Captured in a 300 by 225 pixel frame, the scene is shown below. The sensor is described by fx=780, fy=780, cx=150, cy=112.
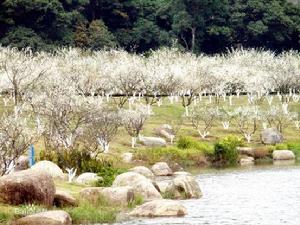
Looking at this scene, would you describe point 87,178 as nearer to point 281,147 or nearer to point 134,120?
point 134,120

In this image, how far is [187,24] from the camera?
431 feet

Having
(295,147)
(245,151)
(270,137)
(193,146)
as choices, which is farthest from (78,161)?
(295,147)

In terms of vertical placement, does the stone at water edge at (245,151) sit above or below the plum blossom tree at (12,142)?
below

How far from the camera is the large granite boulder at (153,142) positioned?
7462cm

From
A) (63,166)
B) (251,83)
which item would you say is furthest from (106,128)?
(251,83)

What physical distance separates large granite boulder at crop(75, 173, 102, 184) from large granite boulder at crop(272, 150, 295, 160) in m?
29.9

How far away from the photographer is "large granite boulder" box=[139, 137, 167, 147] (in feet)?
245

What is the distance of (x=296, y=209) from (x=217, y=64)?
7256 centimetres

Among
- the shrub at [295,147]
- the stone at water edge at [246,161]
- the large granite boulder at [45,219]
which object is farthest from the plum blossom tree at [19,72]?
the large granite boulder at [45,219]

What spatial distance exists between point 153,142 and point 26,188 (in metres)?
36.9

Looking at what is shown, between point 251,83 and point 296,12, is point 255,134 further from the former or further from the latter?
point 296,12

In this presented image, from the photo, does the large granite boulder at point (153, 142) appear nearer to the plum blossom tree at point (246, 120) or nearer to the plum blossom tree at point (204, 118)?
the plum blossom tree at point (204, 118)

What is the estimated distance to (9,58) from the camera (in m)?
81.0

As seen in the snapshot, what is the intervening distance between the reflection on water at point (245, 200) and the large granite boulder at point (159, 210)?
699mm
